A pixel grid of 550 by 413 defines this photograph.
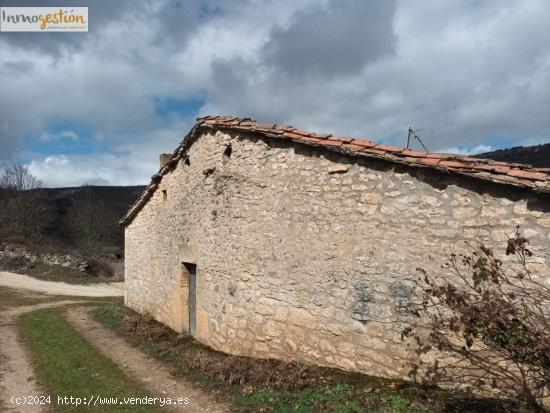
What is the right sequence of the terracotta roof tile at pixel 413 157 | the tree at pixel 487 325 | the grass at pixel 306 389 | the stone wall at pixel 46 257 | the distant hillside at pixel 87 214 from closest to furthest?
1. the tree at pixel 487 325
2. the terracotta roof tile at pixel 413 157
3. the grass at pixel 306 389
4. the stone wall at pixel 46 257
5. the distant hillside at pixel 87 214

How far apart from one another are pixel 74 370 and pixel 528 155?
669 inches

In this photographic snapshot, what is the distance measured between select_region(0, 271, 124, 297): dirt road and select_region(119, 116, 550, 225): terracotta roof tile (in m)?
15.5

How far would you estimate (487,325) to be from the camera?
180 inches

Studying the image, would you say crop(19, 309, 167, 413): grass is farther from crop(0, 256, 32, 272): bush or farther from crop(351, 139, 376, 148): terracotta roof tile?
crop(0, 256, 32, 272): bush

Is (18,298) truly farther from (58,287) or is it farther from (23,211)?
(23,211)

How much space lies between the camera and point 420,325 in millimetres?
5438

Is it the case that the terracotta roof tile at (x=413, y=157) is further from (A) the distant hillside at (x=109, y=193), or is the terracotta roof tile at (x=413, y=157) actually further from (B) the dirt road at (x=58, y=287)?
(A) the distant hillside at (x=109, y=193)

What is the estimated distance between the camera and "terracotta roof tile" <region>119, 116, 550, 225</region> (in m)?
4.75

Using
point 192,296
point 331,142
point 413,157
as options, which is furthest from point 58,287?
point 413,157

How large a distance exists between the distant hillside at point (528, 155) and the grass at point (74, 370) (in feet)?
45.9

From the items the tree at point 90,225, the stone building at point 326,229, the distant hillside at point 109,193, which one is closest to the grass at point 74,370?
the stone building at point 326,229

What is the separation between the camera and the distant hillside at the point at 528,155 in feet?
49.0

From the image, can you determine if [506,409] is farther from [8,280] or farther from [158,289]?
[8,280]

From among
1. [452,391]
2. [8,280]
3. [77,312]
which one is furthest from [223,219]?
[8,280]
